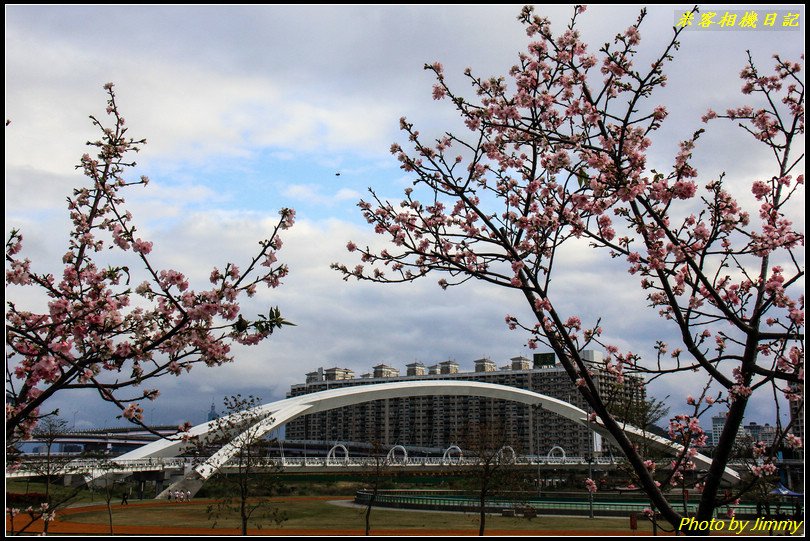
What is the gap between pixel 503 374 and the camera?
110m

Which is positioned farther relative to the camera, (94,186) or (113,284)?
(94,186)

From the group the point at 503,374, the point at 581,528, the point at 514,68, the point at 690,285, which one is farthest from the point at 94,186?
Answer: the point at 503,374

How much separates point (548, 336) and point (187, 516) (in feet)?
101

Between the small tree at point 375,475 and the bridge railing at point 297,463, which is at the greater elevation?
the small tree at point 375,475

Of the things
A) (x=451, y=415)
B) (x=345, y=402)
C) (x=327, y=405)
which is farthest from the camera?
(x=451, y=415)

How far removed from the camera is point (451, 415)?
111 m

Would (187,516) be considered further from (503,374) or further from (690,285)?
(503,374)

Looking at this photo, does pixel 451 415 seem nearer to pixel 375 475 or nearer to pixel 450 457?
pixel 450 457

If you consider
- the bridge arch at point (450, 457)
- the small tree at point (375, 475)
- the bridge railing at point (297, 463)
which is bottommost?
the bridge arch at point (450, 457)

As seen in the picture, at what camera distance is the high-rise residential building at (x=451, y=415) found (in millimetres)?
98688

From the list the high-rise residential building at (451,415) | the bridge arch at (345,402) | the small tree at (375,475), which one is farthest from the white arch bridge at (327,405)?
the high-rise residential building at (451,415)

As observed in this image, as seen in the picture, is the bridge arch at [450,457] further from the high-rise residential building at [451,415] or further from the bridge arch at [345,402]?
the high-rise residential building at [451,415]

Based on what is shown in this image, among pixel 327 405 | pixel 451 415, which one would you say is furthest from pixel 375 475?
pixel 451 415

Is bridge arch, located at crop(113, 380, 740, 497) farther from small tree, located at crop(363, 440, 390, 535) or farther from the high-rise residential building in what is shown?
the high-rise residential building
